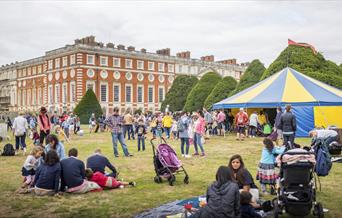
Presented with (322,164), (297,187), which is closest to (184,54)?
(322,164)

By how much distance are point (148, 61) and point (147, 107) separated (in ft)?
24.3

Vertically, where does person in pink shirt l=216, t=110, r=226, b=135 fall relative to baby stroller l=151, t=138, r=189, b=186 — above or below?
above

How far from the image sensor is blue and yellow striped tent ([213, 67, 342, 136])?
19422 millimetres

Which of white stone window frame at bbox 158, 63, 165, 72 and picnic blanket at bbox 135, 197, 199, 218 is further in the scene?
white stone window frame at bbox 158, 63, 165, 72

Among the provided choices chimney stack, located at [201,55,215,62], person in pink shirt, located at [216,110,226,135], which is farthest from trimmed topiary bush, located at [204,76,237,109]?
chimney stack, located at [201,55,215,62]

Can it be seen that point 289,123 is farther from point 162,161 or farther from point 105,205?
point 105,205

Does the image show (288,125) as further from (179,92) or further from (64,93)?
(64,93)

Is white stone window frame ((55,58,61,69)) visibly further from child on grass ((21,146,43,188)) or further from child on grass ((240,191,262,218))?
child on grass ((240,191,262,218))

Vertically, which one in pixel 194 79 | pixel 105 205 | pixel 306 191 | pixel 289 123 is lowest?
pixel 105 205

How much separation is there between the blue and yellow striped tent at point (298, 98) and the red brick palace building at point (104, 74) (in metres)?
36.6

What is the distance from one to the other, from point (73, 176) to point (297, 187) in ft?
14.6

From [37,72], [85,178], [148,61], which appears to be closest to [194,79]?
[148,61]

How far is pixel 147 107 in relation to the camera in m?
62.4

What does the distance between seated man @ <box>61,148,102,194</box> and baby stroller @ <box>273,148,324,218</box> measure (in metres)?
3.99
